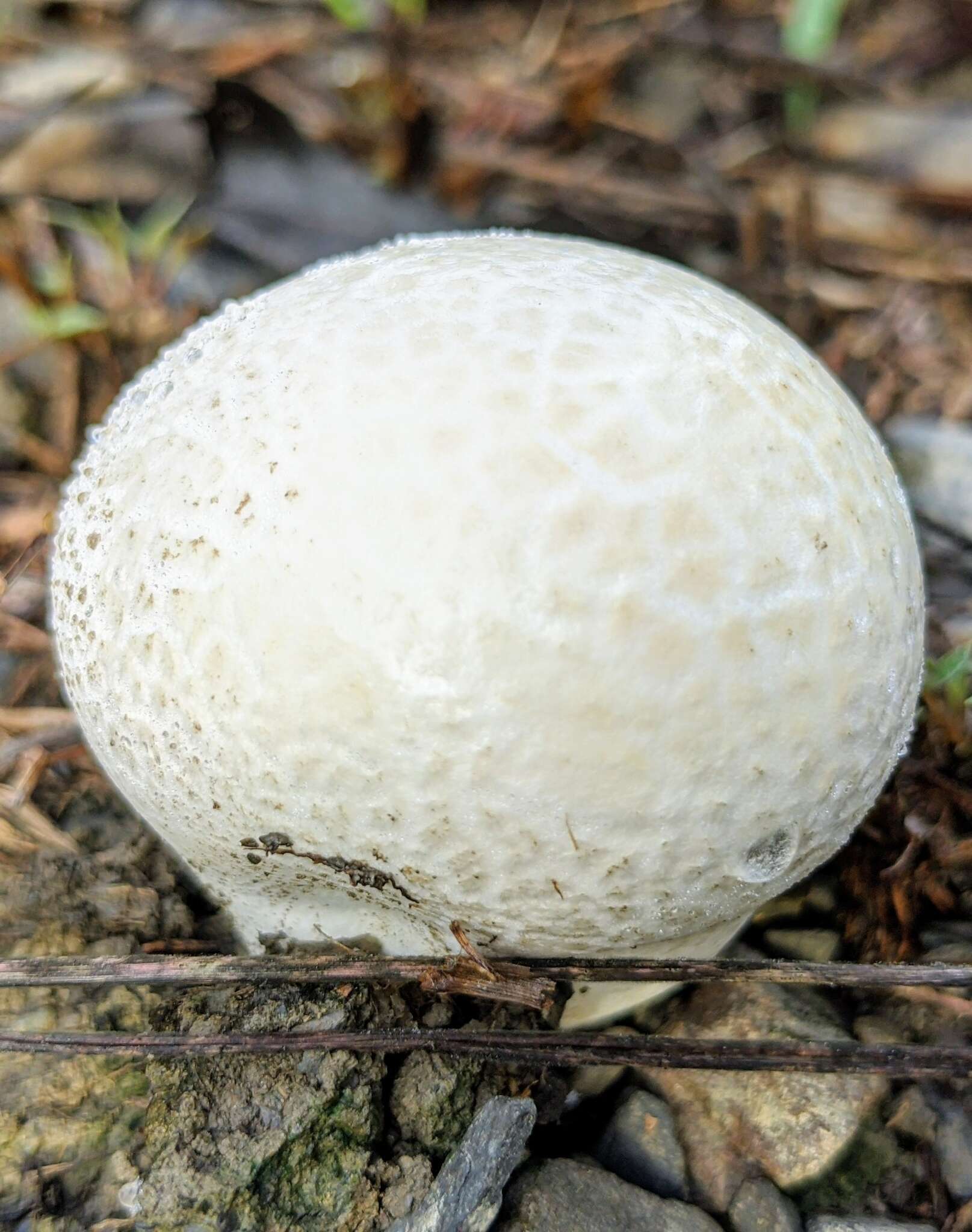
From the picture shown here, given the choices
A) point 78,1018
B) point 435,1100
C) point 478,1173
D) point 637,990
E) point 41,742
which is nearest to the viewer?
point 478,1173

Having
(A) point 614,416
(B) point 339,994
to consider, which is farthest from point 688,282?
(B) point 339,994

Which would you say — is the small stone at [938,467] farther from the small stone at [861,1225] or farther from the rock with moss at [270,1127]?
the rock with moss at [270,1127]

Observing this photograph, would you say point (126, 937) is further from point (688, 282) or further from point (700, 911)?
point (688, 282)

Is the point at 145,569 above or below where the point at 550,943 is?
above

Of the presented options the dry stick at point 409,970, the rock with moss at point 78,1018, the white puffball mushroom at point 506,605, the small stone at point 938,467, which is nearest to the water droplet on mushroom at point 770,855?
the white puffball mushroom at point 506,605

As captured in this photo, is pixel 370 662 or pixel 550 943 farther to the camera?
pixel 550 943

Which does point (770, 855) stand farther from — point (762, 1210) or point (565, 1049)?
point (762, 1210)

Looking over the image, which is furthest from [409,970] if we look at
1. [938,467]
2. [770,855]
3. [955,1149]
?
[938,467]
